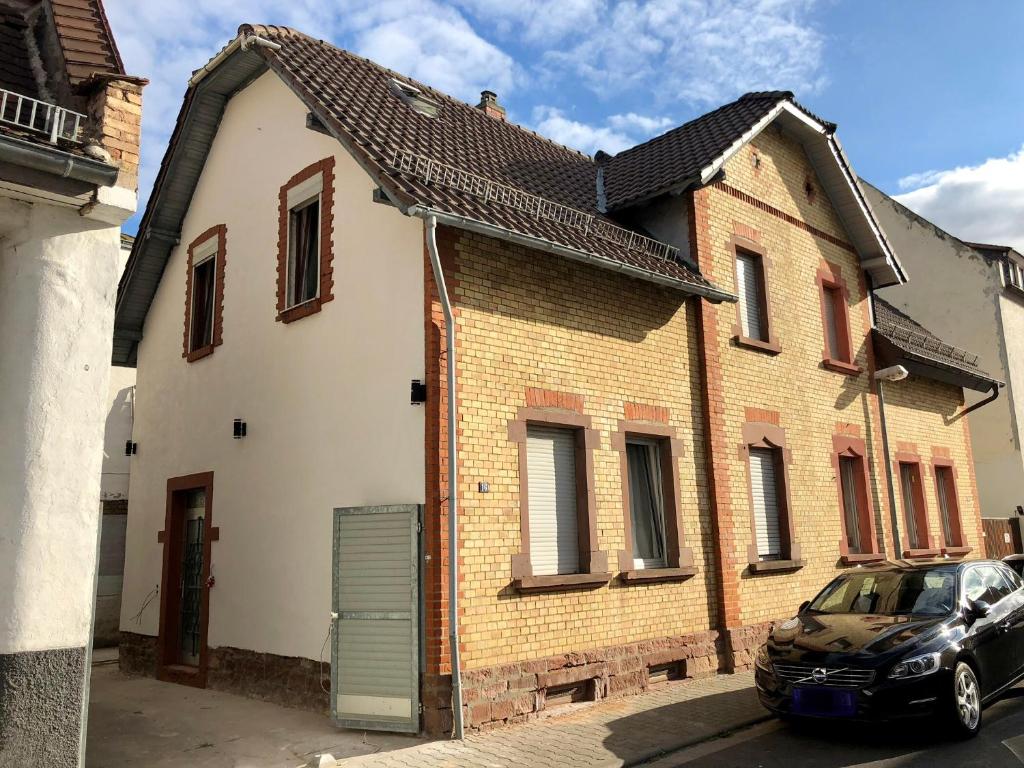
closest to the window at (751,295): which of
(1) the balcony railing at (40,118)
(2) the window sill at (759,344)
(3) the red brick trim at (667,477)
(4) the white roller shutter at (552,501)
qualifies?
(2) the window sill at (759,344)

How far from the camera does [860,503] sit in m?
14.2

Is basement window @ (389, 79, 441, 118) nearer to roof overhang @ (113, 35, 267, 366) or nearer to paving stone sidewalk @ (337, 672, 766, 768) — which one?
roof overhang @ (113, 35, 267, 366)

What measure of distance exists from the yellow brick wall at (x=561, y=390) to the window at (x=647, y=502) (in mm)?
330

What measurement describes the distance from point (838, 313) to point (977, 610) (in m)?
8.11

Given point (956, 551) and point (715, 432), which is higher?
point (715, 432)

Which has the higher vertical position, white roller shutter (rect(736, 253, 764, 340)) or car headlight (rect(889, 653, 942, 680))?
white roller shutter (rect(736, 253, 764, 340))

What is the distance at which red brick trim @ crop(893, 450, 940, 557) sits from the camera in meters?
15.1

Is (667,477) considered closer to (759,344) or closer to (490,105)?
(759,344)

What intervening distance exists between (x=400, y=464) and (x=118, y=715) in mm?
4550

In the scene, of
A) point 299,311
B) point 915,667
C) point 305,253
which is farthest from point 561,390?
point 915,667

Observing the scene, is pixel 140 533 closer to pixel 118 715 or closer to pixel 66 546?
pixel 118 715

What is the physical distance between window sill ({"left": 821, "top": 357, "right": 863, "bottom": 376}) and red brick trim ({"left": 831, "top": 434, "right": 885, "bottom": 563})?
1.14m

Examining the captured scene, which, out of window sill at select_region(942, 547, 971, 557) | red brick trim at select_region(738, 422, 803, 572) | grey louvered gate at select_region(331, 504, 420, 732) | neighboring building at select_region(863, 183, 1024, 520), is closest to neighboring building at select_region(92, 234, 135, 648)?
grey louvered gate at select_region(331, 504, 420, 732)

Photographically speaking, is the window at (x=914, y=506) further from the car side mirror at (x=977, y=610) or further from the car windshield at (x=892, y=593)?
the car side mirror at (x=977, y=610)
